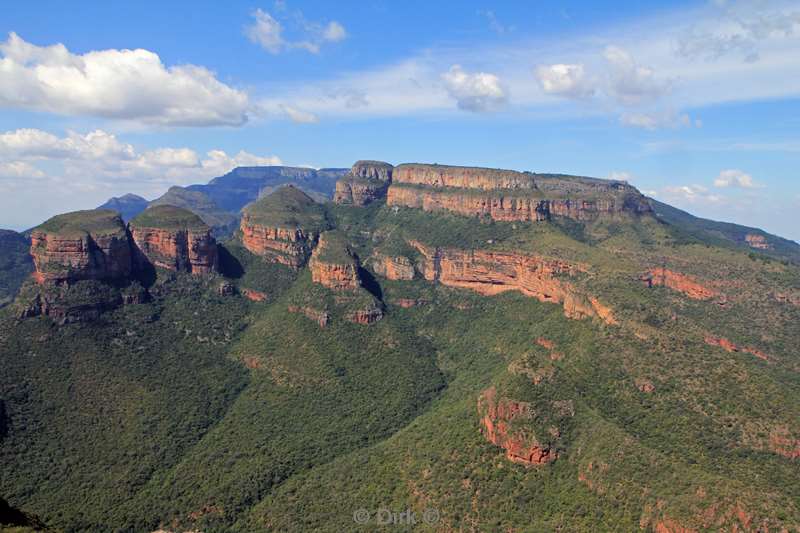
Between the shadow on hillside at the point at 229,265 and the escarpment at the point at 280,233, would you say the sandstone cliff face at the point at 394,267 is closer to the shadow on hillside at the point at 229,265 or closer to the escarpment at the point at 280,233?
the escarpment at the point at 280,233

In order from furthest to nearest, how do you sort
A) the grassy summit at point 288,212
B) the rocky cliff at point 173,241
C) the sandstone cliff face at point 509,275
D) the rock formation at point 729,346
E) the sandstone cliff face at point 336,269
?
the grassy summit at point 288,212
the sandstone cliff face at point 336,269
the rocky cliff at point 173,241
the sandstone cliff face at point 509,275
the rock formation at point 729,346

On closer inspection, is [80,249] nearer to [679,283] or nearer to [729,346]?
[729,346]

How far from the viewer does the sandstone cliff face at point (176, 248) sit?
13175 centimetres

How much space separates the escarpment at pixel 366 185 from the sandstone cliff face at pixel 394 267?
142 feet

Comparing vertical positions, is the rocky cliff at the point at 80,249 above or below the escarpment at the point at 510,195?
below

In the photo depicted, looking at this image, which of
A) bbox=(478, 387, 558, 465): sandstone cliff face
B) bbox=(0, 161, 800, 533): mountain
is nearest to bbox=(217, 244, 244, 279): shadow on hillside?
bbox=(0, 161, 800, 533): mountain

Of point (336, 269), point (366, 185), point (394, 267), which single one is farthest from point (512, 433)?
point (366, 185)

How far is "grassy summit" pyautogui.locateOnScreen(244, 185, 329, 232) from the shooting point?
154m

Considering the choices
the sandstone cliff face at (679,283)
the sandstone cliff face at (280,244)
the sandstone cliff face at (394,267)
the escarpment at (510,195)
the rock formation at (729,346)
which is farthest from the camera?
the escarpment at (510,195)

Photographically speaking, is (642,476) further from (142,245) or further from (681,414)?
(142,245)

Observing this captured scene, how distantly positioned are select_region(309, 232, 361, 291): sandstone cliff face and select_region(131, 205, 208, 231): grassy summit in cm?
2693

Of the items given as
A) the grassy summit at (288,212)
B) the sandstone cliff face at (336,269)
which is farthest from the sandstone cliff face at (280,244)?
the sandstone cliff face at (336,269)

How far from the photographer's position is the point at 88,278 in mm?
115500

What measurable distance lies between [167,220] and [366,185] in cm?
7387
